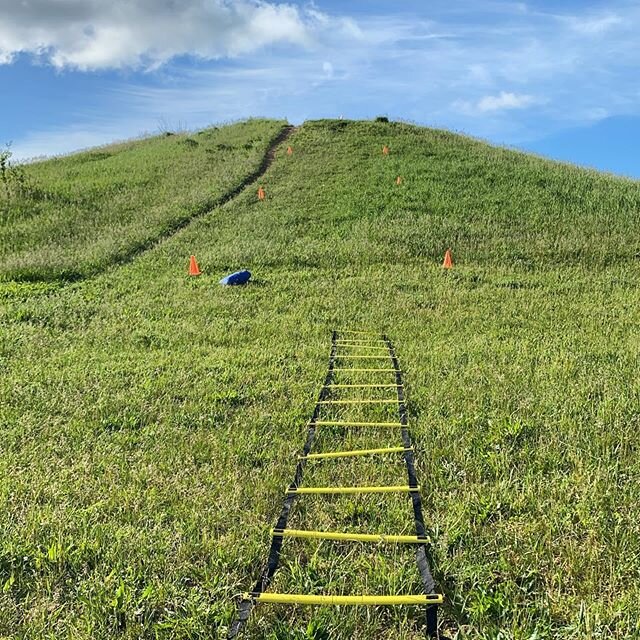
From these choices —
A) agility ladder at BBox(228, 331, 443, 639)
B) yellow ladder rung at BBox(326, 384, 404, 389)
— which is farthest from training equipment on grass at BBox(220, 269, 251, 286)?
yellow ladder rung at BBox(326, 384, 404, 389)

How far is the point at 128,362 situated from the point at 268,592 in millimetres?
5150

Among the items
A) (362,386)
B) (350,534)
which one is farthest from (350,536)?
(362,386)

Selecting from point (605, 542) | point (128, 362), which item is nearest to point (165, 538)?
point (605, 542)

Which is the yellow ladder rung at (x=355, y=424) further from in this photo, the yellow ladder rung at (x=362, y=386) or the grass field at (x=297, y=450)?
the yellow ladder rung at (x=362, y=386)

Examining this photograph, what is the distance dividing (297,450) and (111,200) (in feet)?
67.9

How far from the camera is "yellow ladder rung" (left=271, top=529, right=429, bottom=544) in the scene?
3.68 metres

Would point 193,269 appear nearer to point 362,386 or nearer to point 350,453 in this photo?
point 362,386

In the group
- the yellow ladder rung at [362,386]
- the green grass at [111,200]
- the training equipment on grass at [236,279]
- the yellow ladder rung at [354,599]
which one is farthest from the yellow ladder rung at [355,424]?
the green grass at [111,200]

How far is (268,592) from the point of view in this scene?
10.8ft

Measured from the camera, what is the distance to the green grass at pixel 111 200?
16.3 meters

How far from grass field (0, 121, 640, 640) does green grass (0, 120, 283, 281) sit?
168cm

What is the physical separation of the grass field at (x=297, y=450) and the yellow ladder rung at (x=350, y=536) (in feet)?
0.24

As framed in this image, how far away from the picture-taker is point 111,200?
23.2 m

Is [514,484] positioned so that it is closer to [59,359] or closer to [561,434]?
[561,434]
